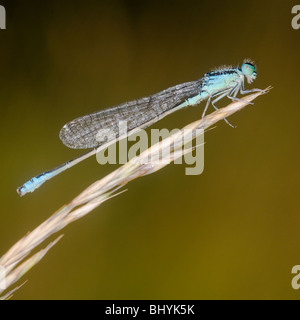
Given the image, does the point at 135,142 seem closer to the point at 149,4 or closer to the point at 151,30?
the point at 151,30

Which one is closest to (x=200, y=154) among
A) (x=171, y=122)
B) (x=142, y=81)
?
(x=171, y=122)

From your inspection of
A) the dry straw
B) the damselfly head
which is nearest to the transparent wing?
the damselfly head

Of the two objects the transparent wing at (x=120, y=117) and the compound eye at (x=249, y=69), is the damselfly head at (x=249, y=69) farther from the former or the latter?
the transparent wing at (x=120, y=117)

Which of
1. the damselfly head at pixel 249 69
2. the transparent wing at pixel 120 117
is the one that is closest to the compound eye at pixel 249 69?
the damselfly head at pixel 249 69

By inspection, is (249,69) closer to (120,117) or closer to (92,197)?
(120,117)

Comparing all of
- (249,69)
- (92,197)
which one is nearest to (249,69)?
(249,69)
